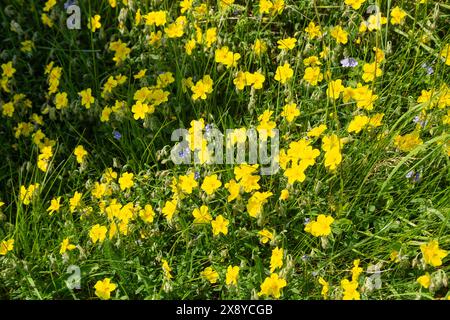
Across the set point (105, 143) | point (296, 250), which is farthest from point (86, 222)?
point (296, 250)

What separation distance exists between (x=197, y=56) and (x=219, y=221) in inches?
39.8

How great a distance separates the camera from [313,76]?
298 cm

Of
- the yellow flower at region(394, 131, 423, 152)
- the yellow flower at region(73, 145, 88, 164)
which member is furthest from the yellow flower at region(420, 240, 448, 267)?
the yellow flower at region(73, 145, 88, 164)

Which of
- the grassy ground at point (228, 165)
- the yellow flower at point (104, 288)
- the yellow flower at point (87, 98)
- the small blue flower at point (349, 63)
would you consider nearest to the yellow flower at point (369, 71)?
the grassy ground at point (228, 165)

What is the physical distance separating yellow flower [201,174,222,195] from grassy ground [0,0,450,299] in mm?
57

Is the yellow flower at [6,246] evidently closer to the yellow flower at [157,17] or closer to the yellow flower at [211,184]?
the yellow flower at [211,184]

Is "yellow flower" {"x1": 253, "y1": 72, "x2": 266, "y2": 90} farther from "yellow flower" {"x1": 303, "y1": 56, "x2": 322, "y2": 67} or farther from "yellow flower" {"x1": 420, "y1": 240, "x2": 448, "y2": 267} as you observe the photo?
"yellow flower" {"x1": 420, "y1": 240, "x2": 448, "y2": 267}

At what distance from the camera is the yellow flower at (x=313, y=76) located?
2.98 m

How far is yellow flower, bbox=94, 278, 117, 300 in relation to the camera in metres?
2.45

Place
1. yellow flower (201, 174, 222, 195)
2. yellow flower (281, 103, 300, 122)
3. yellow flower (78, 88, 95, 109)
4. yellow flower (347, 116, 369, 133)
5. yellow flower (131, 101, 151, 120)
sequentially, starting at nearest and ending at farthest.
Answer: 1. yellow flower (201, 174, 222, 195)
2. yellow flower (347, 116, 369, 133)
3. yellow flower (281, 103, 300, 122)
4. yellow flower (131, 101, 151, 120)
5. yellow flower (78, 88, 95, 109)

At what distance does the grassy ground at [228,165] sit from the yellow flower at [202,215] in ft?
0.06

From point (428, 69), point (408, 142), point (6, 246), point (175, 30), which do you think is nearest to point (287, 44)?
point (175, 30)

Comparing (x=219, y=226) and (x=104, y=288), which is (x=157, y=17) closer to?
(x=219, y=226)

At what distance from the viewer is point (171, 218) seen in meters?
2.61
